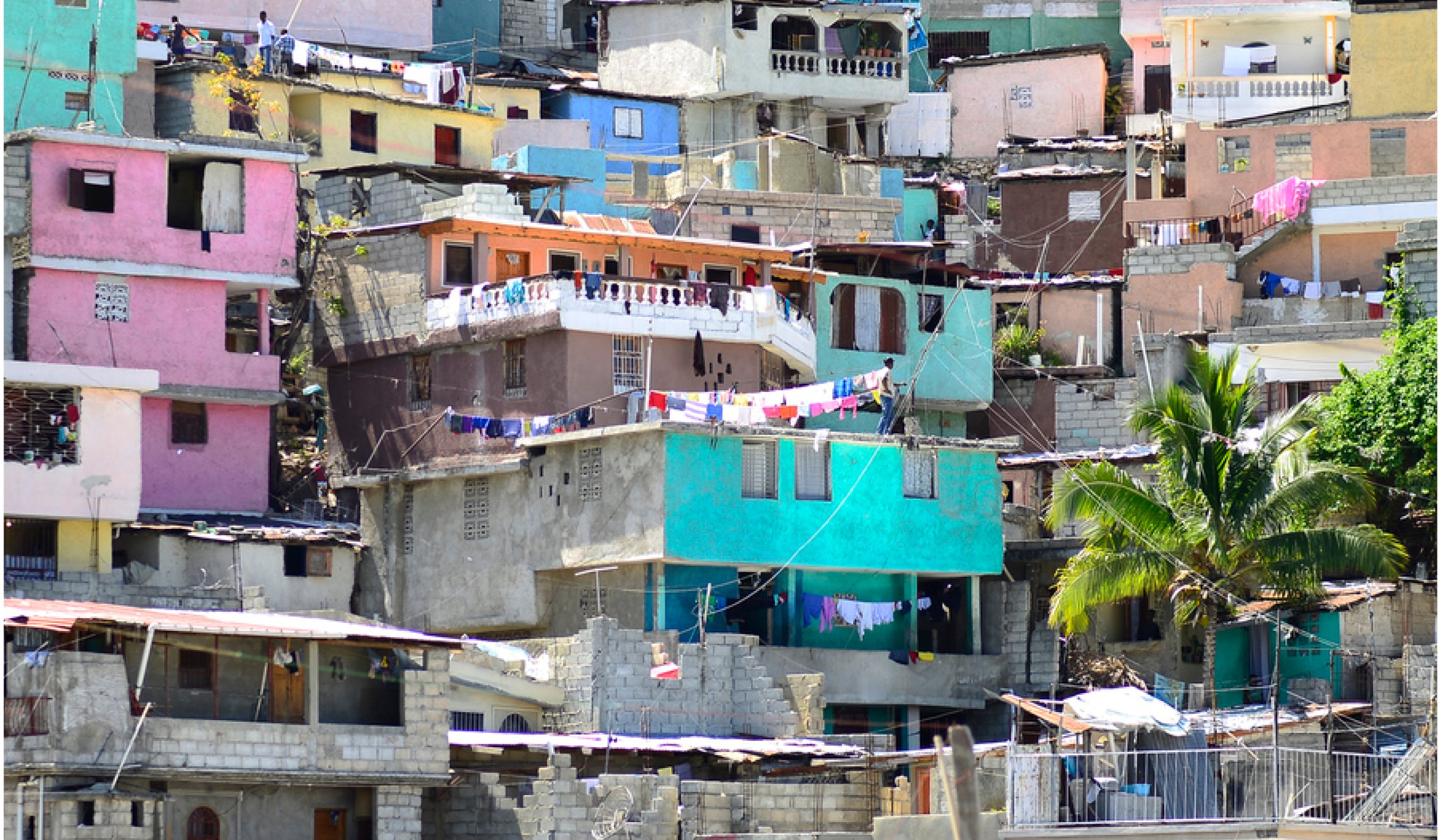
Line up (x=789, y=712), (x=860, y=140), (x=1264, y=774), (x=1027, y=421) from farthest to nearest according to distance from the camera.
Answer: (x=860, y=140) < (x=1027, y=421) < (x=789, y=712) < (x=1264, y=774)

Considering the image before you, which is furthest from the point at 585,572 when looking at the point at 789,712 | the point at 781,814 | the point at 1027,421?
the point at 1027,421

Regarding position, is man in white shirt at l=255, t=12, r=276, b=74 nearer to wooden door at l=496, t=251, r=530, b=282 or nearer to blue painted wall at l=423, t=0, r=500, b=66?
blue painted wall at l=423, t=0, r=500, b=66

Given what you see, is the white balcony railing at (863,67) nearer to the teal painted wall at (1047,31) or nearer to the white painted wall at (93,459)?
the teal painted wall at (1047,31)

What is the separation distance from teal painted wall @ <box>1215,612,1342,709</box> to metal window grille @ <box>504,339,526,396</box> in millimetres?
11013

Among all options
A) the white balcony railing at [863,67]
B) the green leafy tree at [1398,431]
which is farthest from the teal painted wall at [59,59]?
the green leafy tree at [1398,431]

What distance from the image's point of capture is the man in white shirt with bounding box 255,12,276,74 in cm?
5550

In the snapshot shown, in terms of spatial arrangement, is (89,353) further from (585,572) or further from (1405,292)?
(1405,292)

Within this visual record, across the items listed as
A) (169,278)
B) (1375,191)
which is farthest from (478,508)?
(1375,191)

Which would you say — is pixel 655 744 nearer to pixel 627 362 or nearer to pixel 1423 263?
pixel 627 362

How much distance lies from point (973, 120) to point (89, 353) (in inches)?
976

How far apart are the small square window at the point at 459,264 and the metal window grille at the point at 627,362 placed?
2.92m

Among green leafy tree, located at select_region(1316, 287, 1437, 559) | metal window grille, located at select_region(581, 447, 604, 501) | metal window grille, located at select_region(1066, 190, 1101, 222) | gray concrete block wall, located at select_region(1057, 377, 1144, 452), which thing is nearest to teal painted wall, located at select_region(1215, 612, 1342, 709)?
green leafy tree, located at select_region(1316, 287, 1437, 559)

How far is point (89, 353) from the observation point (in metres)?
46.0

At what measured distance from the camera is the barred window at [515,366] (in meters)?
45.7
